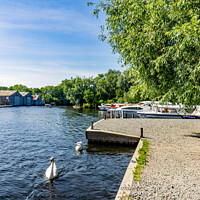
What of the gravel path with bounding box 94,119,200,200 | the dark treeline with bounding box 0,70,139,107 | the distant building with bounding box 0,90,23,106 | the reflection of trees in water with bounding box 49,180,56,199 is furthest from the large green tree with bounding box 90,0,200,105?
the distant building with bounding box 0,90,23,106

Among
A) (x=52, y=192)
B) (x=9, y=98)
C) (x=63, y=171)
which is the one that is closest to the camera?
(x=52, y=192)

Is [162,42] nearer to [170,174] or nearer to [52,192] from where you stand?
[170,174]

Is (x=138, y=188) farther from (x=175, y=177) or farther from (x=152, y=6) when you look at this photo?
(x=152, y=6)

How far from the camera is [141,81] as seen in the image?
39.3 ft

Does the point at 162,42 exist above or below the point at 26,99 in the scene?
above

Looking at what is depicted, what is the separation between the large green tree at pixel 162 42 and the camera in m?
9.09

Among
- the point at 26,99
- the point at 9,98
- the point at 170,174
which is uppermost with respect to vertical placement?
the point at 9,98

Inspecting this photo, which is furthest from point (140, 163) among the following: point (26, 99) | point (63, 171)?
point (26, 99)

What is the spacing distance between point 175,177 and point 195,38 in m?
5.67

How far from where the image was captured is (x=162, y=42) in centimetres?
1072

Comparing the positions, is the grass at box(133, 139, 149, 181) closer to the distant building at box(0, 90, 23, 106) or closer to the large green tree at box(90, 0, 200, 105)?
the large green tree at box(90, 0, 200, 105)

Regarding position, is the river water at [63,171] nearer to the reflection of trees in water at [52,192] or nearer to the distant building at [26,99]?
the reflection of trees in water at [52,192]

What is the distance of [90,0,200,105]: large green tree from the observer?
9086 mm

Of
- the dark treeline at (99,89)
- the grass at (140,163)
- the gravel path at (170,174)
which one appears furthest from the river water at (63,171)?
the dark treeline at (99,89)
